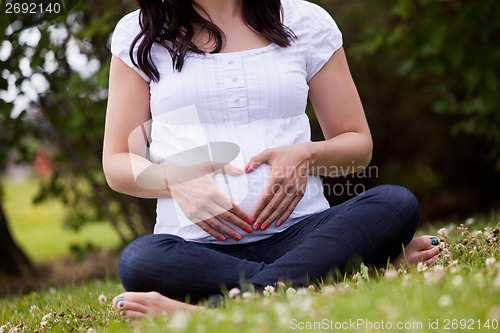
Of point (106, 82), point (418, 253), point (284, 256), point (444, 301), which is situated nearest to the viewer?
point (444, 301)

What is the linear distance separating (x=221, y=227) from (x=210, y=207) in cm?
9

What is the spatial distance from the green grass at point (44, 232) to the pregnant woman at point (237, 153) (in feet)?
19.1

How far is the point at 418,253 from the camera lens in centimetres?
204

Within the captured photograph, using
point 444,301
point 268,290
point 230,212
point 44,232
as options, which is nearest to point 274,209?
point 230,212

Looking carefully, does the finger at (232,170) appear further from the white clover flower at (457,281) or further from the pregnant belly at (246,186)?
the white clover flower at (457,281)

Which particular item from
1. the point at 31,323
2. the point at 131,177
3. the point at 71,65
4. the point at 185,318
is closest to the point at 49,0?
the point at 71,65

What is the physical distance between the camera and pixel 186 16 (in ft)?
7.94

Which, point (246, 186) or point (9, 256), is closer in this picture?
point (246, 186)

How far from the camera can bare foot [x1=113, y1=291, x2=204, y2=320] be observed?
5.90 feet

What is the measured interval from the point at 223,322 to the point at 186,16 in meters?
1.48

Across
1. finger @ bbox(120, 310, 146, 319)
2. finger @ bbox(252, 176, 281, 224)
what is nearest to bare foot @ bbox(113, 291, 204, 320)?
finger @ bbox(120, 310, 146, 319)

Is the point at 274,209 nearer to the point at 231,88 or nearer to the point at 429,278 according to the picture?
the point at 231,88

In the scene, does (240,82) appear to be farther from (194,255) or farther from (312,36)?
(194,255)

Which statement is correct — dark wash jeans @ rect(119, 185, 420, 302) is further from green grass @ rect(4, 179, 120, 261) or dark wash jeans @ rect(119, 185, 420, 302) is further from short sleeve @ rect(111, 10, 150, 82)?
green grass @ rect(4, 179, 120, 261)
